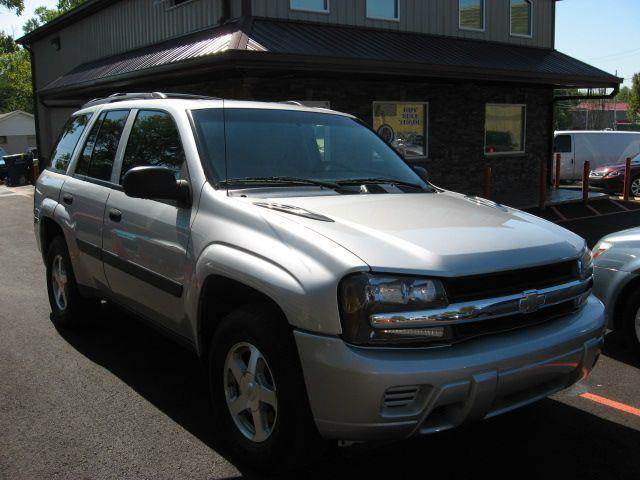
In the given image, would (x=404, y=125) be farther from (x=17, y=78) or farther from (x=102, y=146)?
(x=17, y=78)

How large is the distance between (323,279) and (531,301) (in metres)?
1.02

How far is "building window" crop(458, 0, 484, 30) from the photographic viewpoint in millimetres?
16250

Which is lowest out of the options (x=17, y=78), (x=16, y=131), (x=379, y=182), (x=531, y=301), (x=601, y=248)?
(x=601, y=248)

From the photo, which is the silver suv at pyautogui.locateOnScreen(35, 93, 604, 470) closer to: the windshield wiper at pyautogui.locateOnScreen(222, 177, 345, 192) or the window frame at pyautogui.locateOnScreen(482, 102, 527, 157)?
the windshield wiper at pyautogui.locateOnScreen(222, 177, 345, 192)

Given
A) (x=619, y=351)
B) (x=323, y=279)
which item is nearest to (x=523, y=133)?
(x=619, y=351)

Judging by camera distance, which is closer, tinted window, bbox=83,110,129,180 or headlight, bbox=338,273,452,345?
headlight, bbox=338,273,452,345

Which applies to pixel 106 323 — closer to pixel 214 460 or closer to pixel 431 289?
pixel 214 460

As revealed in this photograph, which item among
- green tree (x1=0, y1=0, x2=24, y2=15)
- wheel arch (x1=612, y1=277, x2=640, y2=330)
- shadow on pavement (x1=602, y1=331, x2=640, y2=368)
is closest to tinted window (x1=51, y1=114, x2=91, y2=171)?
wheel arch (x1=612, y1=277, x2=640, y2=330)

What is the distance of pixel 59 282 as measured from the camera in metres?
5.53

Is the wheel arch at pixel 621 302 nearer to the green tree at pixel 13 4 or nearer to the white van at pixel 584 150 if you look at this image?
the white van at pixel 584 150

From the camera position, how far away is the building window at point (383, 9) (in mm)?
14349

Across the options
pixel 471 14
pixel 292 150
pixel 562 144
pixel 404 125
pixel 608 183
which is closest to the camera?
pixel 292 150

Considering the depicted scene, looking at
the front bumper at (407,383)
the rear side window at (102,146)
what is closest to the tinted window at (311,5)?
the rear side window at (102,146)

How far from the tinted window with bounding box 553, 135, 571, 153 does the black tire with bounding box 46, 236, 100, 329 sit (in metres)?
17.4
